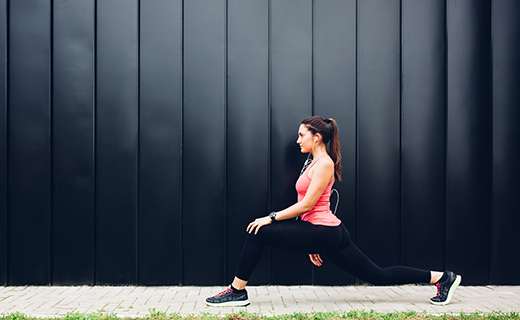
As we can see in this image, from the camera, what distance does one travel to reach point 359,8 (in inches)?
189

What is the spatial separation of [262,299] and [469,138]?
272cm

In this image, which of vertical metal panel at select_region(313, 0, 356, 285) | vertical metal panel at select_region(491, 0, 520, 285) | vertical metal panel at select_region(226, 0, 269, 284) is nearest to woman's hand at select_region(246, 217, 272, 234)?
vertical metal panel at select_region(226, 0, 269, 284)

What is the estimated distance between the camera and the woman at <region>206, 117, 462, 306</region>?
3.79 metres

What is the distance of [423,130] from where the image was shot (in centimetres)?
478

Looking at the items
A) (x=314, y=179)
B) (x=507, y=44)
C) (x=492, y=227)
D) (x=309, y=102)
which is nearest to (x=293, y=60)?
(x=309, y=102)

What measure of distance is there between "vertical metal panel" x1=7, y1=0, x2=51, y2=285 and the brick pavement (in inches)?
12.8

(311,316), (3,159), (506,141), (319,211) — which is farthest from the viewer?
(506,141)

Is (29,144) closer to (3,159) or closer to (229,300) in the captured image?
(3,159)

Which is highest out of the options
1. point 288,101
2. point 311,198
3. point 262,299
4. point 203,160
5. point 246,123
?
point 288,101

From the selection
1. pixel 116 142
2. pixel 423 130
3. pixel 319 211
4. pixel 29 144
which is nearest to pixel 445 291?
pixel 319 211

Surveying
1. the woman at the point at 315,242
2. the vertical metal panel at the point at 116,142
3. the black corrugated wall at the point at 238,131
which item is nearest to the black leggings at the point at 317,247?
the woman at the point at 315,242

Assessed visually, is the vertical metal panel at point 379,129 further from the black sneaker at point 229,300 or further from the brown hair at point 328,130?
the black sneaker at point 229,300

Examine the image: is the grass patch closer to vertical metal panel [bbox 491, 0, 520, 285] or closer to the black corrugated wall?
the black corrugated wall

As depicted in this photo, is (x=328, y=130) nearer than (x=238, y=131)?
Yes
